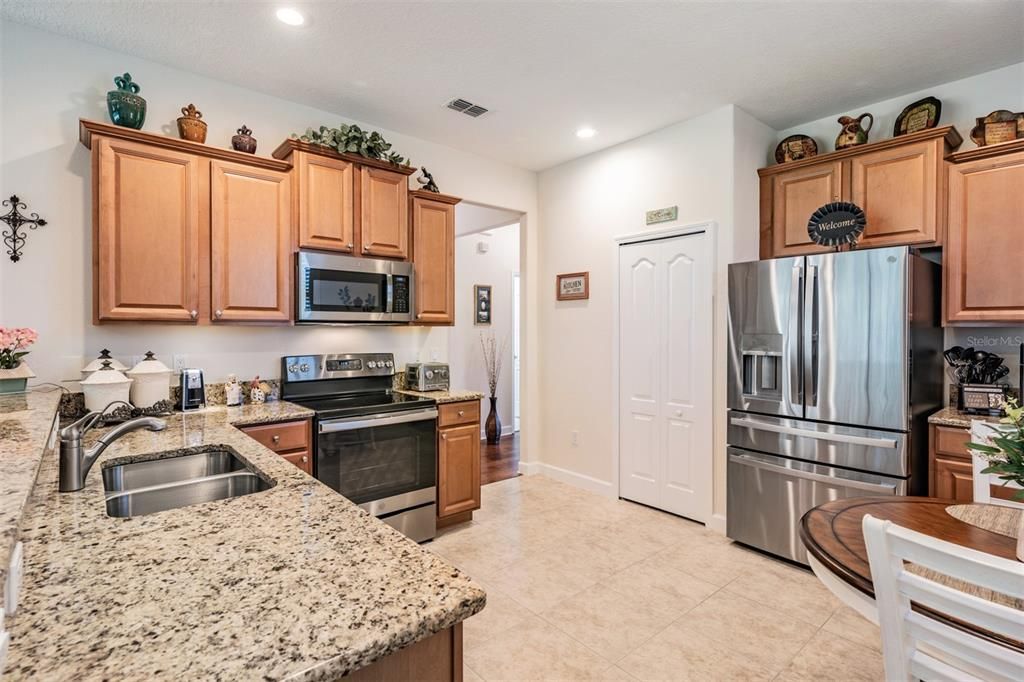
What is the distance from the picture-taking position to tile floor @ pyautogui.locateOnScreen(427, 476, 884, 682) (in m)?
2.09

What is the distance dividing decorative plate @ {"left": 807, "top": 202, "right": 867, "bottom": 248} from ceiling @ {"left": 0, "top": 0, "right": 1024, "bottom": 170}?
763mm

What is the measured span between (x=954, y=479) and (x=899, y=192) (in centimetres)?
164

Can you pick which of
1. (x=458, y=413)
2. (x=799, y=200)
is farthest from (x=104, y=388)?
(x=799, y=200)

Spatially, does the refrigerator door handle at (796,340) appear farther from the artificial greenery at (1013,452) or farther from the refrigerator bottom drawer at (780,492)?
the artificial greenery at (1013,452)

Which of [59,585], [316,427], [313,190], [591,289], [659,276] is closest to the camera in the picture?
[59,585]

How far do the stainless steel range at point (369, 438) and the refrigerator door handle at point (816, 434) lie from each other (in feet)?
6.42

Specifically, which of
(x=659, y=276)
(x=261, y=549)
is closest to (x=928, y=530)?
(x=261, y=549)

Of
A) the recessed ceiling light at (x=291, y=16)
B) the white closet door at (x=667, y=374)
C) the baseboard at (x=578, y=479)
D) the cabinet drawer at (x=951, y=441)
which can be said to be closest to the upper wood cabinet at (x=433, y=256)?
the recessed ceiling light at (x=291, y=16)

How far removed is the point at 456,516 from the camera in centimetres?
354

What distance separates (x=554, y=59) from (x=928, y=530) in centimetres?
266

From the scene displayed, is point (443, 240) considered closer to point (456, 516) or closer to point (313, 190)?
point (313, 190)

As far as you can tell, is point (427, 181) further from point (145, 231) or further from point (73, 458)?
point (73, 458)

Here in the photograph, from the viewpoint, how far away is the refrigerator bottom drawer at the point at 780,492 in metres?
2.77

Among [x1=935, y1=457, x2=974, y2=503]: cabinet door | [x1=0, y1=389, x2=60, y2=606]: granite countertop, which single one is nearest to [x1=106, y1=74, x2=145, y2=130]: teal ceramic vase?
[x1=0, y1=389, x2=60, y2=606]: granite countertop
